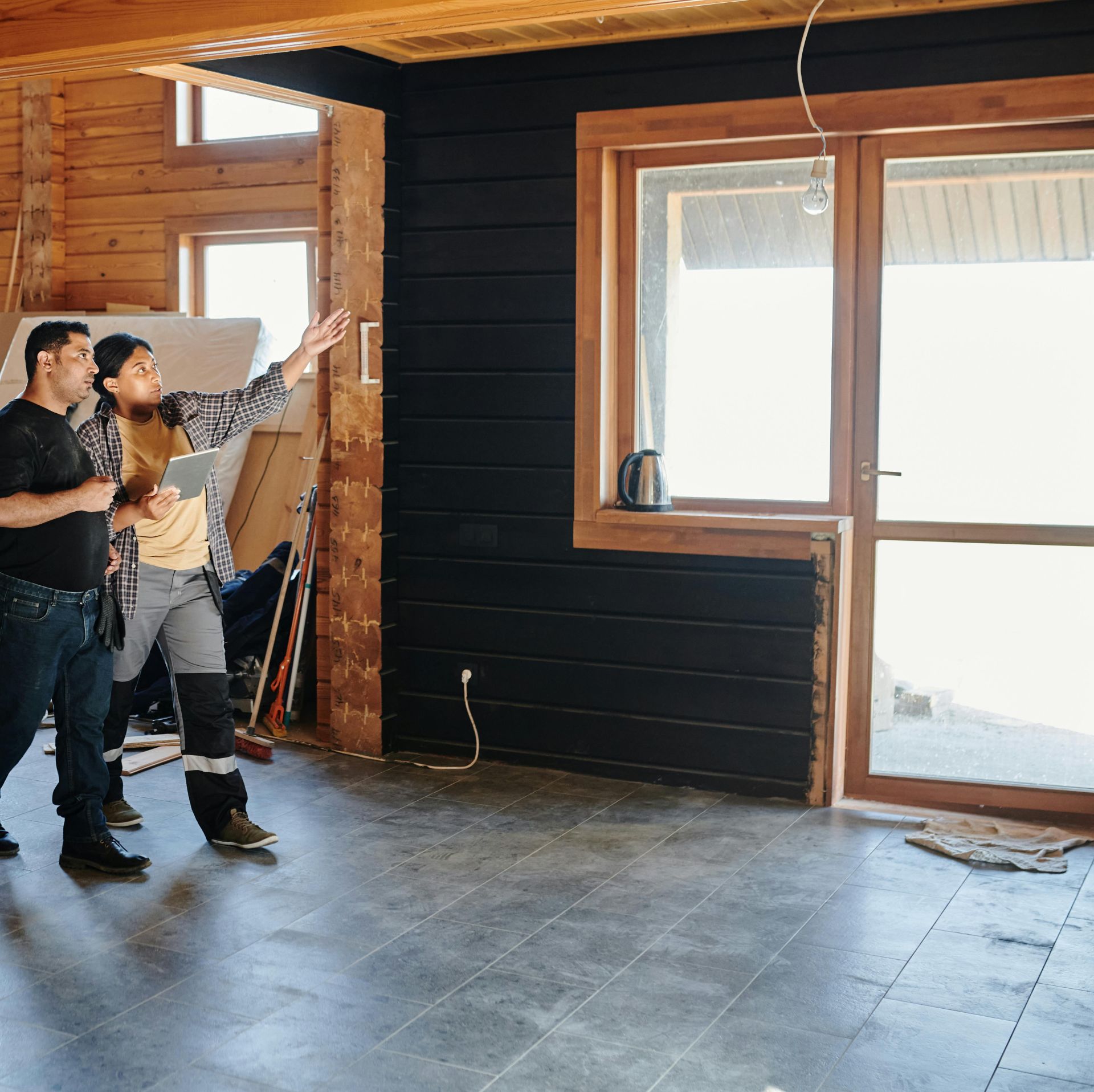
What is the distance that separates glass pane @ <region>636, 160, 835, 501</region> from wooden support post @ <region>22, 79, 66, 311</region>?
418 cm

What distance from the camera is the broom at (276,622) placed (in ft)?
16.6

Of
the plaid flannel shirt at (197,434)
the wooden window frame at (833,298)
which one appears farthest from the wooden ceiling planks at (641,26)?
the plaid flannel shirt at (197,434)

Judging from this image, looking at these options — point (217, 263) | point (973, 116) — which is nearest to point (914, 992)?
point (973, 116)

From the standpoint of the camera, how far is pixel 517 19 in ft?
9.66

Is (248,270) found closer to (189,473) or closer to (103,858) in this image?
(189,473)

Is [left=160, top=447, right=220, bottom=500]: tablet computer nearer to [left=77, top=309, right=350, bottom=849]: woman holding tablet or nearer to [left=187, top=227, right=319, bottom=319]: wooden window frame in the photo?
[left=77, top=309, right=350, bottom=849]: woman holding tablet

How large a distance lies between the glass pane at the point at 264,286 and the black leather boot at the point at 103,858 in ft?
11.6

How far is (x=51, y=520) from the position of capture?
355cm

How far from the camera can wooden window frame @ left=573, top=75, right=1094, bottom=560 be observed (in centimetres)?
416

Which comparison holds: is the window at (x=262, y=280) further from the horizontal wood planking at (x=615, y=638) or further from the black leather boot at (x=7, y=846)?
the black leather boot at (x=7, y=846)

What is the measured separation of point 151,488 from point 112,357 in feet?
1.31

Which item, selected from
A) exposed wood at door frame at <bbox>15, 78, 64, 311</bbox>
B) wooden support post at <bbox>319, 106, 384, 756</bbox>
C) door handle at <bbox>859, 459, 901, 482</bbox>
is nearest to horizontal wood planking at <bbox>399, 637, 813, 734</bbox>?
wooden support post at <bbox>319, 106, 384, 756</bbox>

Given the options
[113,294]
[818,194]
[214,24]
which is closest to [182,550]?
[214,24]

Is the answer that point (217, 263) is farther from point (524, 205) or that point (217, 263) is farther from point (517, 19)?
point (517, 19)
